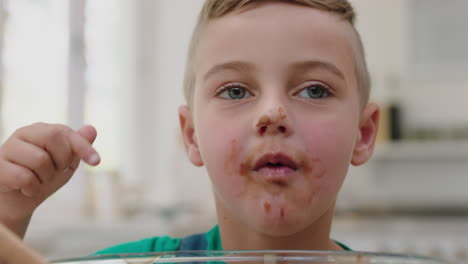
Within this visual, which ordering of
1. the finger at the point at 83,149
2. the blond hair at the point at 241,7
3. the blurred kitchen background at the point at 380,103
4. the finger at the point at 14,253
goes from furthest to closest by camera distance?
the blurred kitchen background at the point at 380,103 → the blond hair at the point at 241,7 → the finger at the point at 83,149 → the finger at the point at 14,253

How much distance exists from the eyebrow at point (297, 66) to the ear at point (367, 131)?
0.09 meters

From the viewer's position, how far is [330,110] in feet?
1.55

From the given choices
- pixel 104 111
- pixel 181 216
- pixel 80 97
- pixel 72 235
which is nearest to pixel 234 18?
pixel 80 97

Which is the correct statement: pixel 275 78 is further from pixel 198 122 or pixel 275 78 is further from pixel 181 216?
pixel 181 216

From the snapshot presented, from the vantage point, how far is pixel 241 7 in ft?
1.62

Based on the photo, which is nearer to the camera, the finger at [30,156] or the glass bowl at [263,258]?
the glass bowl at [263,258]

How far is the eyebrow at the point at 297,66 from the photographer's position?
1.50ft

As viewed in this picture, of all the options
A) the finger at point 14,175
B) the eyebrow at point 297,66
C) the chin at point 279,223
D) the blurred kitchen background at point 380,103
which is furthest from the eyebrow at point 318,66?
the blurred kitchen background at point 380,103

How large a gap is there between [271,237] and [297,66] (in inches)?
6.5

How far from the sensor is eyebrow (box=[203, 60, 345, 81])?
46 cm

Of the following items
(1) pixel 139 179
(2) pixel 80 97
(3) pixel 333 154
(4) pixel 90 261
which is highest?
(1) pixel 139 179

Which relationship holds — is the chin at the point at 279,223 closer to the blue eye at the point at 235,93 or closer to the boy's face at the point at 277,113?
the boy's face at the point at 277,113

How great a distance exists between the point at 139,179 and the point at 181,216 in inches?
26.7

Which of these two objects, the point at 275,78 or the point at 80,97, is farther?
the point at 80,97
